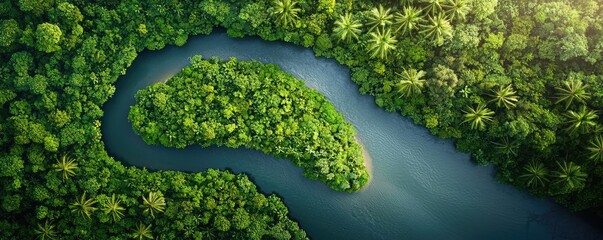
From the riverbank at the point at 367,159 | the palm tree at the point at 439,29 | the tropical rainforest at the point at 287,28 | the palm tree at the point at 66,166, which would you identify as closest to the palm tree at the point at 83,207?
the tropical rainforest at the point at 287,28

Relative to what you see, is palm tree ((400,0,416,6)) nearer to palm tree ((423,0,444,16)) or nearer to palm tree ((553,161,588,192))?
palm tree ((423,0,444,16))

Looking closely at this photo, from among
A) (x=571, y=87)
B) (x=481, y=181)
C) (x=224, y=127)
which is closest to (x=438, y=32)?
(x=571, y=87)

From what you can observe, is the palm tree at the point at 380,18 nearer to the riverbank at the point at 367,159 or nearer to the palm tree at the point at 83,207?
the riverbank at the point at 367,159

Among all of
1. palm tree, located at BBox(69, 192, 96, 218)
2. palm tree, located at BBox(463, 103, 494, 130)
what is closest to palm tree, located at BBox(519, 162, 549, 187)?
palm tree, located at BBox(463, 103, 494, 130)

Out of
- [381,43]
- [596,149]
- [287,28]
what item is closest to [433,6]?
[381,43]

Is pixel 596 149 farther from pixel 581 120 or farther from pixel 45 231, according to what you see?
pixel 45 231

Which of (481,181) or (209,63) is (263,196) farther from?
(481,181)
